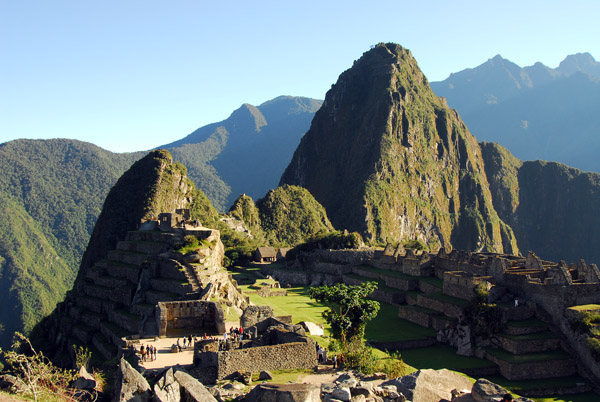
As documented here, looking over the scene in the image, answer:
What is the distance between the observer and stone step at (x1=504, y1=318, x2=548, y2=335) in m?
35.7

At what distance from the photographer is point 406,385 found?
19.1 meters

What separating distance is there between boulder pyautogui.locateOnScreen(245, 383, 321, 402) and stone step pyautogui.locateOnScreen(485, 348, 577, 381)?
20.0 meters

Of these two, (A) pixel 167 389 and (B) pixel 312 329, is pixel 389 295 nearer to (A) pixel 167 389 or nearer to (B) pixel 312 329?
(B) pixel 312 329

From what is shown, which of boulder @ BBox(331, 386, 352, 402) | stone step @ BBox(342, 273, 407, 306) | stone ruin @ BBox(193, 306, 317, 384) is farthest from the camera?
stone step @ BBox(342, 273, 407, 306)

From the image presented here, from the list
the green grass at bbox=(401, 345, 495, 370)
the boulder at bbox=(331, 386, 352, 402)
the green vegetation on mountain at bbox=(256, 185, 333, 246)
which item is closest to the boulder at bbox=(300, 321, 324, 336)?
the green grass at bbox=(401, 345, 495, 370)

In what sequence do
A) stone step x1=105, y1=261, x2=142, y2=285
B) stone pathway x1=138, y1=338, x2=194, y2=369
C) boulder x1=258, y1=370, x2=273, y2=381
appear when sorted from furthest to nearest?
1. stone step x1=105, y1=261, x2=142, y2=285
2. stone pathway x1=138, y1=338, x2=194, y2=369
3. boulder x1=258, y1=370, x2=273, y2=381

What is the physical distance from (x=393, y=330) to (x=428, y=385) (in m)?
22.6

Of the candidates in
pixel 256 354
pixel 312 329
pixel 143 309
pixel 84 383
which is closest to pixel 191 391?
pixel 84 383

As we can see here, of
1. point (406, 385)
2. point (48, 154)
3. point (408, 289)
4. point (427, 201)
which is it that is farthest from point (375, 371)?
point (427, 201)

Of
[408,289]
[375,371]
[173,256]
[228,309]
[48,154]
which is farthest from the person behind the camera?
[48,154]

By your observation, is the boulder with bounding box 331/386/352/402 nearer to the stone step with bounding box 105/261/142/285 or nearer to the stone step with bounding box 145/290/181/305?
the stone step with bounding box 145/290/181/305

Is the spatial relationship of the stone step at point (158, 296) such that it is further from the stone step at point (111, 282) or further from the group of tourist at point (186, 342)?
the group of tourist at point (186, 342)

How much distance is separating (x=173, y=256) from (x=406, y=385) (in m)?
25.6

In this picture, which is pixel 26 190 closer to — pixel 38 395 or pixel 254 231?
pixel 254 231
